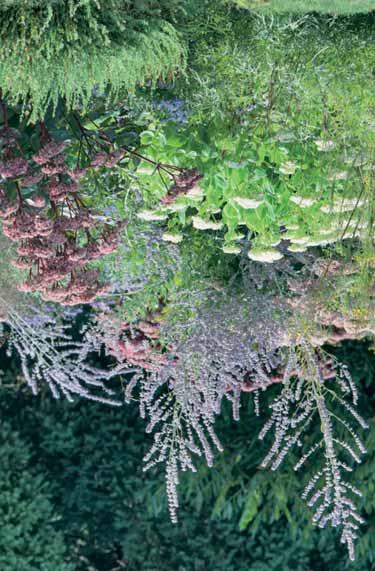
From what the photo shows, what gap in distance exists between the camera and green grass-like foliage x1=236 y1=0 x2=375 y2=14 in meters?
3.58

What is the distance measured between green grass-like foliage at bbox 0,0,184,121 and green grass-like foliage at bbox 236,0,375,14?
31cm

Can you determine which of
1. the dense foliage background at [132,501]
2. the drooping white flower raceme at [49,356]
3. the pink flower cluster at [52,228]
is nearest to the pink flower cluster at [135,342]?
the drooping white flower raceme at [49,356]

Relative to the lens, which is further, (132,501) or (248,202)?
(132,501)

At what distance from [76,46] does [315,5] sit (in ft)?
2.85

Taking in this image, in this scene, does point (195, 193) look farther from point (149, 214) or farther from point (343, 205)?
point (343, 205)

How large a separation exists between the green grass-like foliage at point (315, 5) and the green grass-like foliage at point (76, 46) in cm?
31

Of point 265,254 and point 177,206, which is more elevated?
point 177,206

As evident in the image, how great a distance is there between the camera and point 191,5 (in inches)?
150

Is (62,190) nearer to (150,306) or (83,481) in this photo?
(150,306)

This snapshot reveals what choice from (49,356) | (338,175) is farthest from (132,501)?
(338,175)

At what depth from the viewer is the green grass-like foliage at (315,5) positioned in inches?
141

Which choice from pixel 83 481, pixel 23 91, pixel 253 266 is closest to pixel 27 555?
pixel 83 481

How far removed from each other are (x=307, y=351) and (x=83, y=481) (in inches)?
95.4

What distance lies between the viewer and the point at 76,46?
11.2 ft
